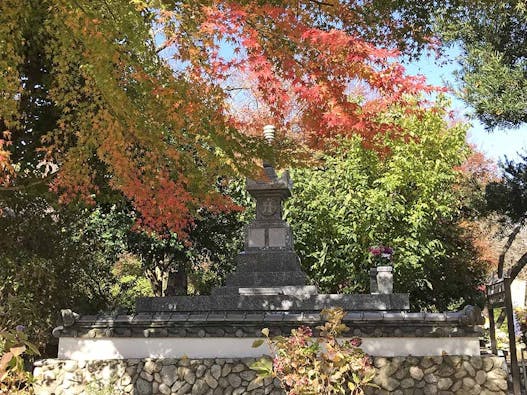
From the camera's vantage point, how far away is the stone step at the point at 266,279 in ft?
32.6

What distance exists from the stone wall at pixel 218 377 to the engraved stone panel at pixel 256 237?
3.36 m

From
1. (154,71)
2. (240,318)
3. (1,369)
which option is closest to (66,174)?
(154,71)

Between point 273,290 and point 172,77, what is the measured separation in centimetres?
486

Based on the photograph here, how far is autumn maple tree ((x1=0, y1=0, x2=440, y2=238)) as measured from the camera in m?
5.48

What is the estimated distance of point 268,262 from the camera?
10.3 m

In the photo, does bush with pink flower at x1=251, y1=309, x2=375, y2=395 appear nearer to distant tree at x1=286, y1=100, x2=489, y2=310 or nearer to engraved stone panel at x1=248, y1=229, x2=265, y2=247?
engraved stone panel at x1=248, y1=229, x2=265, y2=247

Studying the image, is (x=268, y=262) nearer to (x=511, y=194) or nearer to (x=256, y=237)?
(x=256, y=237)

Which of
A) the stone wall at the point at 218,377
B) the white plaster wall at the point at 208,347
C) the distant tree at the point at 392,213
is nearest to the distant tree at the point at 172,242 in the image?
the distant tree at the point at 392,213

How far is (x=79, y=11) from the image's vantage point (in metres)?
5.39

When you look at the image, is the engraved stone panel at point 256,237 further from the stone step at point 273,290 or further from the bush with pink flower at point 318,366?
the bush with pink flower at point 318,366

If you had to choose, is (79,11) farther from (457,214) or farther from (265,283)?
(457,214)

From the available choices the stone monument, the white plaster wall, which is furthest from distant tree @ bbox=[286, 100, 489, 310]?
the white plaster wall

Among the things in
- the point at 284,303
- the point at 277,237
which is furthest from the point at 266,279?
the point at 284,303

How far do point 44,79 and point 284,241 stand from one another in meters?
5.18
